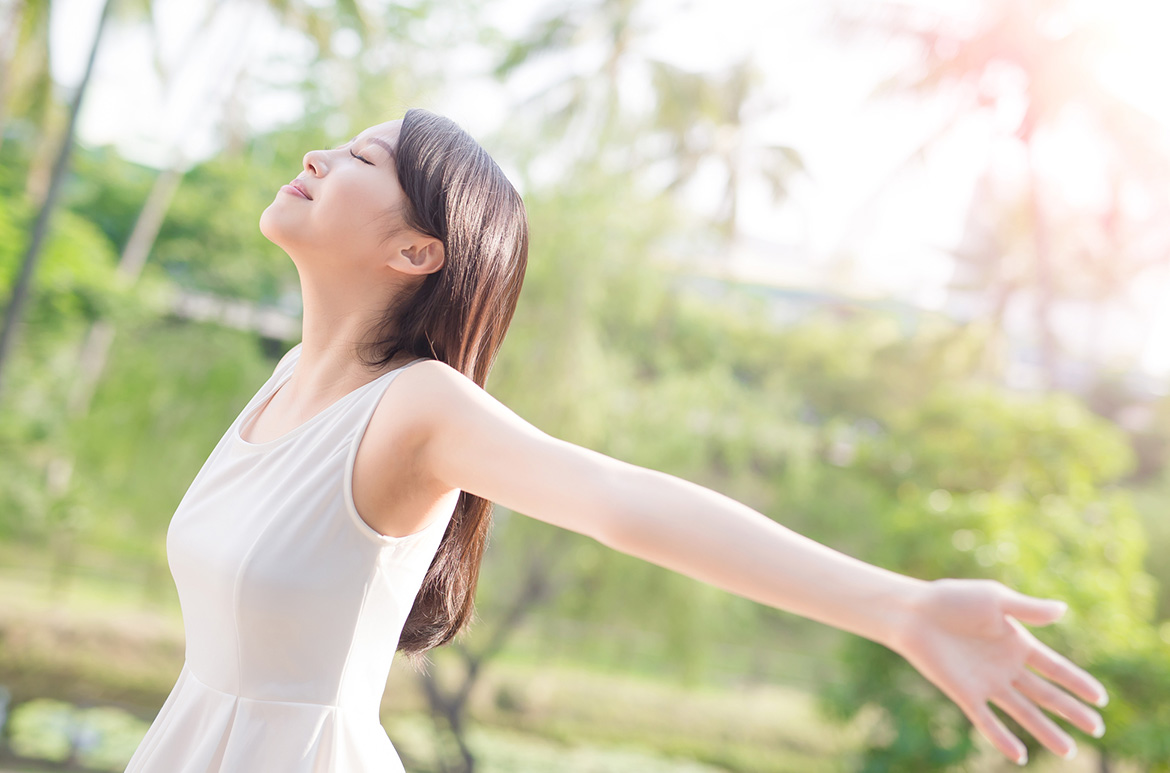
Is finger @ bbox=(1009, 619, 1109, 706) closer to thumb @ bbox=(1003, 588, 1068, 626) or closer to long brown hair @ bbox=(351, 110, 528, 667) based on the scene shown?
thumb @ bbox=(1003, 588, 1068, 626)

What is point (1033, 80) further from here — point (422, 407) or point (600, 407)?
point (422, 407)

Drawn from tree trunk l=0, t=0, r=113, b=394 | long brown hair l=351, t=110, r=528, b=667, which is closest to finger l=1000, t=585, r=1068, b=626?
long brown hair l=351, t=110, r=528, b=667

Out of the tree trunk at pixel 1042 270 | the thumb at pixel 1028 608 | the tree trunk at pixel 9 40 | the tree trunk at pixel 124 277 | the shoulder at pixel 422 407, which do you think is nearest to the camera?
the thumb at pixel 1028 608

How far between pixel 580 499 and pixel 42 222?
7624 millimetres

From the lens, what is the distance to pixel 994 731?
26.9 inches

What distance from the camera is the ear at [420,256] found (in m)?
0.97

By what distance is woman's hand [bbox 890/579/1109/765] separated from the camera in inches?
26.5

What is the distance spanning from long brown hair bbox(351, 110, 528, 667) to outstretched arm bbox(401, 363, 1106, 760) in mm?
213

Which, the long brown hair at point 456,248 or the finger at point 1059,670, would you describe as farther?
the long brown hair at point 456,248

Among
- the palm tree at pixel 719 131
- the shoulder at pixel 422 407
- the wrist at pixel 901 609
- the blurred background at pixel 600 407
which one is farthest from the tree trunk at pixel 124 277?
the wrist at pixel 901 609

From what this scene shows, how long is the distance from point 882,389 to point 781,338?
194 centimetres

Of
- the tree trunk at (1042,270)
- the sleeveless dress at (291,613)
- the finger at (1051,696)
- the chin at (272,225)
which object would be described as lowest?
the sleeveless dress at (291,613)

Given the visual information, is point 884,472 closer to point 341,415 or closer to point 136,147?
point 341,415

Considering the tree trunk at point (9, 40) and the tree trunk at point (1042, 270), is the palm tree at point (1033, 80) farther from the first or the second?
the tree trunk at point (9, 40)
